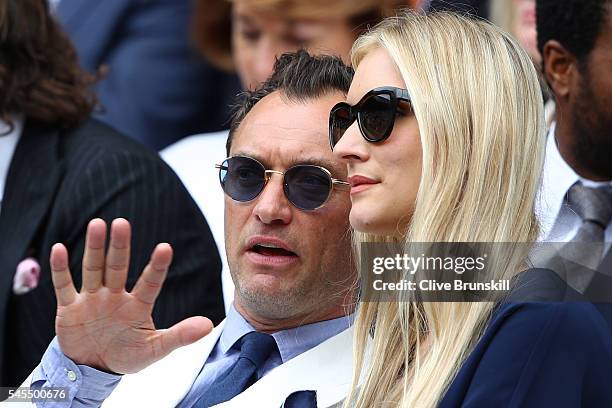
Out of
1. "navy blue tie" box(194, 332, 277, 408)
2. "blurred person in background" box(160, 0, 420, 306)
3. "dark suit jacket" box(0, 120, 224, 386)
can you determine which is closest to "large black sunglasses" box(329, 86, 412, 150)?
"navy blue tie" box(194, 332, 277, 408)

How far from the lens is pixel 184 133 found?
5.95 m

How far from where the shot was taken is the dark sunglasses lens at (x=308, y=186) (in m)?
3.22

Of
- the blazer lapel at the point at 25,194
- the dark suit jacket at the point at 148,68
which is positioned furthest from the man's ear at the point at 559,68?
the dark suit jacket at the point at 148,68

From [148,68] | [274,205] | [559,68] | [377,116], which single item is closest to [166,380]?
[274,205]

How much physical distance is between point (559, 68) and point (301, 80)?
2.59ft

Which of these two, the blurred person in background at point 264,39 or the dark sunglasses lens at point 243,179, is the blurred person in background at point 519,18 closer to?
the blurred person in background at point 264,39

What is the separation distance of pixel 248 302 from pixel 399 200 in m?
0.58

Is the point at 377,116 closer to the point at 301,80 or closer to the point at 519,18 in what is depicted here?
the point at 301,80

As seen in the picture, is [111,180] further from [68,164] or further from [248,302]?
[248,302]

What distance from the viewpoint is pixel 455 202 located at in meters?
2.76

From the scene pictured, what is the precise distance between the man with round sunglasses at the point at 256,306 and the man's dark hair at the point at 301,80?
10 millimetres

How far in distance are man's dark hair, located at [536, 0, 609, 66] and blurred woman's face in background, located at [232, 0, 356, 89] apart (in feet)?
3.63

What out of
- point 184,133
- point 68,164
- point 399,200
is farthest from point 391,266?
point 184,133

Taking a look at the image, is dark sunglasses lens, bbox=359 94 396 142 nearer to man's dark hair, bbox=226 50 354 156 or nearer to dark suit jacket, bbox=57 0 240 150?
man's dark hair, bbox=226 50 354 156
